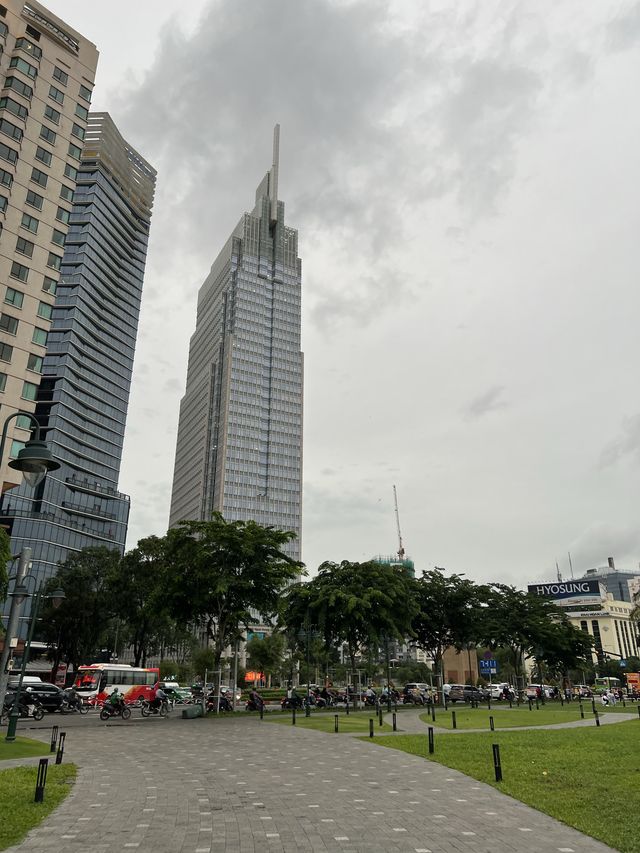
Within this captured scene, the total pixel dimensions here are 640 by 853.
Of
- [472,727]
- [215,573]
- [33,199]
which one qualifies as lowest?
[472,727]

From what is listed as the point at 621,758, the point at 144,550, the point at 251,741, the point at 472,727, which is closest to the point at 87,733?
the point at 251,741

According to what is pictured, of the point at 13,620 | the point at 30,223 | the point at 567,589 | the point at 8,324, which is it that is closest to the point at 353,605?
the point at 13,620

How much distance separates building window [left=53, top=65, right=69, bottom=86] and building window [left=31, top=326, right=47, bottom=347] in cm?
2255

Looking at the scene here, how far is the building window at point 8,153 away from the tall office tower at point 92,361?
7761cm

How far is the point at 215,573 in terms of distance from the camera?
1497 inches

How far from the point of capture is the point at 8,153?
46344 mm

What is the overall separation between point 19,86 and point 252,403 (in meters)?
130

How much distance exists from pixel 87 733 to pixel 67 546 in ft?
319

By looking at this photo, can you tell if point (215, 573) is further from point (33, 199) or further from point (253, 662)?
point (253, 662)

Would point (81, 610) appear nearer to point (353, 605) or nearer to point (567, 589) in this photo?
point (353, 605)

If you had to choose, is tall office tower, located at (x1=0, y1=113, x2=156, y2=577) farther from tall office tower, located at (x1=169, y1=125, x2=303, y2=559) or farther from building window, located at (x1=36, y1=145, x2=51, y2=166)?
building window, located at (x1=36, y1=145, x2=51, y2=166)

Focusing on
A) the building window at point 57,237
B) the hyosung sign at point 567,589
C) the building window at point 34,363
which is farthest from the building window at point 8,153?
the hyosung sign at point 567,589

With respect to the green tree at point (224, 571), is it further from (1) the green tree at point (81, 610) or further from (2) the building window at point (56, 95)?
(2) the building window at point (56, 95)

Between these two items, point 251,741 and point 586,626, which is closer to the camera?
point 251,741
